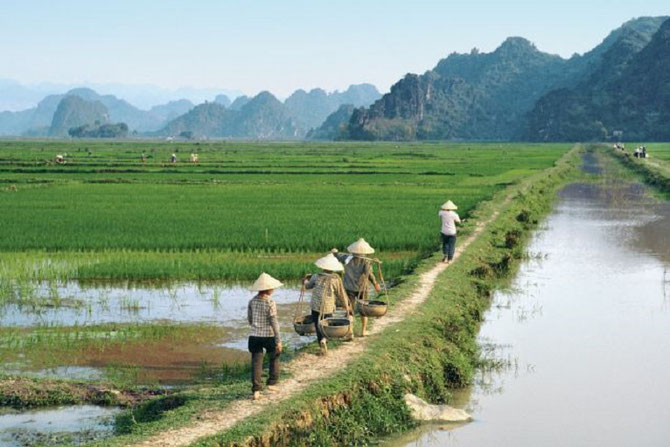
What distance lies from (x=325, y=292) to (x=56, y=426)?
290 cm

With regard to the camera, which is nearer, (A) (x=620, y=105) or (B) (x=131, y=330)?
(B) (x=131, y=330)

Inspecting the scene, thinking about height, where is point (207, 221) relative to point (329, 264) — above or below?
below

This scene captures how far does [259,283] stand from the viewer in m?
7.57

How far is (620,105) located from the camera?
462 ft

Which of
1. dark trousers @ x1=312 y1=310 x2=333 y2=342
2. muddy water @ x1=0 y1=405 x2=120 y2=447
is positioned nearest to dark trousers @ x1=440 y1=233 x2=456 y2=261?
dark trousers @ x1=312 y1=310 x2=333 y2=342

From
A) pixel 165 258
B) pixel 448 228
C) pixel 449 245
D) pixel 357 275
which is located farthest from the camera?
pixel 165 258

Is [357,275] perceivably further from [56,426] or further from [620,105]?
[620,105]

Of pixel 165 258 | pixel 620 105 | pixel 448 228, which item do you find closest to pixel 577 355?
pixel 448 228

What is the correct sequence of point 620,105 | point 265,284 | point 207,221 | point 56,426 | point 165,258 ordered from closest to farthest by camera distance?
point 265,284
point 56,426
point 165,258
point 207,221
point 620,105

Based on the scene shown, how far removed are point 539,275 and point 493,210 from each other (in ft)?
29.6

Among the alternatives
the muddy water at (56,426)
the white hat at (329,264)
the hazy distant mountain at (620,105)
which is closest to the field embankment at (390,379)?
the white hat at (329,264)

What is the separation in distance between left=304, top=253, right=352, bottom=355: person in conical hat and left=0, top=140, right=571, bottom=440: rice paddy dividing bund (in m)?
1.06

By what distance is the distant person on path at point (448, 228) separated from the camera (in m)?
15.2

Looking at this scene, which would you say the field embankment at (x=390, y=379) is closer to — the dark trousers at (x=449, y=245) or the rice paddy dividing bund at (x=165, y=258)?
the dark trousers at (x=449, y=245)
